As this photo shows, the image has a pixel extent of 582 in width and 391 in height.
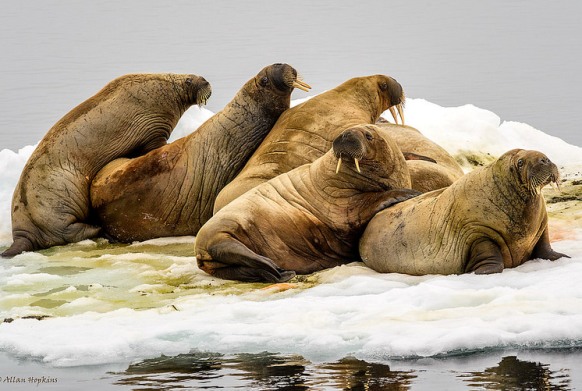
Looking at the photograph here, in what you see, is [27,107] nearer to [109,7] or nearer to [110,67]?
[110,67]

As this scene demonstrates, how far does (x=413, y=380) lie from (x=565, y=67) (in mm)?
17627

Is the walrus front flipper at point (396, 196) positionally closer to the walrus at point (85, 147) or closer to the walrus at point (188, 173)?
the walrus at point (188, 173)

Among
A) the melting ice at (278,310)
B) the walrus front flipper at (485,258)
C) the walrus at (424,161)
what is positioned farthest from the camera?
the walrus at (424,161)

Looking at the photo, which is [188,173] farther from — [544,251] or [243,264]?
[544,251]

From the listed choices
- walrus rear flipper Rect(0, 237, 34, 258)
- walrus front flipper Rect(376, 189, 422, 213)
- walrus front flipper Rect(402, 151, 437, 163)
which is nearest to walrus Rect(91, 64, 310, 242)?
walrus rear flipper Rect(0, 237, 34, 258)

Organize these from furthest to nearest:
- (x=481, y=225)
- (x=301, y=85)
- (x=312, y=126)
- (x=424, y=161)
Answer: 1. (x=301, y=85)
2. (x=312, y=126)
3. (x=424, y=161)
4. (x=481, y=225)

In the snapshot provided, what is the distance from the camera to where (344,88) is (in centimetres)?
1195

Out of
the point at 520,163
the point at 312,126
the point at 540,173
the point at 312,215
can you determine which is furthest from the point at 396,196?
the point at 312,126

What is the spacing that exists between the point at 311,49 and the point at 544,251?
17014 millimetres

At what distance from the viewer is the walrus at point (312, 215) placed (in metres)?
9.91

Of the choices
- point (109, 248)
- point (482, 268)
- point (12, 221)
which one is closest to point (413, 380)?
point (482, 268)

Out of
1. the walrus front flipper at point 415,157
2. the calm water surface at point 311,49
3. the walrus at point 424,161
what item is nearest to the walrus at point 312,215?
the walrus at point 424,161

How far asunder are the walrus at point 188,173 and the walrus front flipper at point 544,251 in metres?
3.10

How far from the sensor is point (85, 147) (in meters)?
12.2
